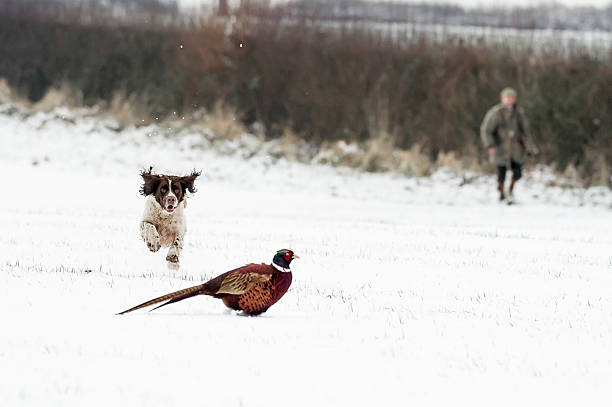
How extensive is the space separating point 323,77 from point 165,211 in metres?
14.7

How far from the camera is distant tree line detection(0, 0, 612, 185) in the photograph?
19109 mm

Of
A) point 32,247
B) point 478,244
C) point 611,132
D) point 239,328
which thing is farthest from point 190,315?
point 611,132

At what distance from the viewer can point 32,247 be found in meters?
8.55

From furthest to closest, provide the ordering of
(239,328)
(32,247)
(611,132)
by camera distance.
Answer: (611,132)
(32,247)
(239,328)

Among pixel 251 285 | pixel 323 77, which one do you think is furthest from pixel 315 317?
pixel 323 77

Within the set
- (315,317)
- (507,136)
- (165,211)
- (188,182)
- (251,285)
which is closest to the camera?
(251,285)

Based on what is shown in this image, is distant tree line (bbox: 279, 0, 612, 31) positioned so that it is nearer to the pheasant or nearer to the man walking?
the man walking

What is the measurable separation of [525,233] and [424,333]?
7.37 metres

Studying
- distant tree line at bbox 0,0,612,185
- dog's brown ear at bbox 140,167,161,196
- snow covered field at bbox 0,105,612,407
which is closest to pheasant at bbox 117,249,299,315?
snow covered field at bbox 0,105,612,407

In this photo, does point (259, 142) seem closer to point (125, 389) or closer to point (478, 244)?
point (478, 244)

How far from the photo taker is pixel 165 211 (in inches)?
293

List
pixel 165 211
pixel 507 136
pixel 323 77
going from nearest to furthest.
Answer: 1. pixel 165 211
2. pixel 507 136
3. pixel 323 77

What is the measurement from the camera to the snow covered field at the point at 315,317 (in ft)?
14.6

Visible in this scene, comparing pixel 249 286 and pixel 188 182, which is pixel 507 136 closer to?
pixel 188 182
